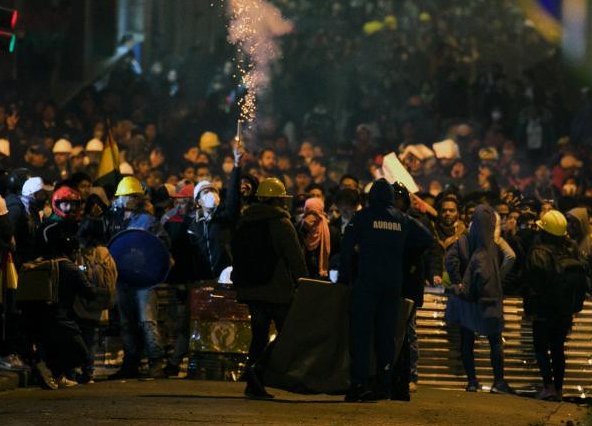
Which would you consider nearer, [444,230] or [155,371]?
[155,371]

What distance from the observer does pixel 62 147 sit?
88.8ft

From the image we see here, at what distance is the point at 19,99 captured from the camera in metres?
31.3

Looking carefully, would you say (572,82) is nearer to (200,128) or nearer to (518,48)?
(518,48)

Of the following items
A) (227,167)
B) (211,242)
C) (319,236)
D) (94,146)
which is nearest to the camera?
(319,236)

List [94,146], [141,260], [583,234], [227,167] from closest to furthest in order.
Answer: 1. [141,260]
2. [583,234]
3. [94,146]
4. [227,167]

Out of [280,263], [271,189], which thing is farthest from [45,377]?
[271,189]

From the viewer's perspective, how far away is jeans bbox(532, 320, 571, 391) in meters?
18.6

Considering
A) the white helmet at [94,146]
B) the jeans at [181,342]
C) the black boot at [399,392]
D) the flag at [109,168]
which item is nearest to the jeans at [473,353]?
the black boot at [399,392]

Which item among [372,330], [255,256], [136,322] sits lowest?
[372,330]

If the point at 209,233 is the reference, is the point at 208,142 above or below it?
above

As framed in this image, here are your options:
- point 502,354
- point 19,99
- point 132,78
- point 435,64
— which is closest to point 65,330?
point 502,354

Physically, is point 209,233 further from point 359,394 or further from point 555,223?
point 359,394

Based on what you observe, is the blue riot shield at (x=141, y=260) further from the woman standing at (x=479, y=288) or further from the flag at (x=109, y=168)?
the flag at (x=109, y=168)

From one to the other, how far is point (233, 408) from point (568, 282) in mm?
4864
